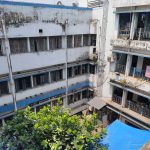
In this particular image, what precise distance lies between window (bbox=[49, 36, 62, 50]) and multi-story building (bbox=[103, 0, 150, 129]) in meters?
4.52

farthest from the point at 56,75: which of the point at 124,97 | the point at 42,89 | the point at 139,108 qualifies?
the point at 139,108

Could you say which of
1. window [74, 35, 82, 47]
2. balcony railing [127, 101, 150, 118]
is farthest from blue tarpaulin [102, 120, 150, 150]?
window [74, 35, 82, 47]

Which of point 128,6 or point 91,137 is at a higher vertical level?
point 128,6

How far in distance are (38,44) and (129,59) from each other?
25.2 ft

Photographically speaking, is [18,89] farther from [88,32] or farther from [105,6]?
[105,6]

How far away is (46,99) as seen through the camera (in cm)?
1510

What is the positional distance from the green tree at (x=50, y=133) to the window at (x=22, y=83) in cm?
575

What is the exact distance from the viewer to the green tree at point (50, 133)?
20.9ft

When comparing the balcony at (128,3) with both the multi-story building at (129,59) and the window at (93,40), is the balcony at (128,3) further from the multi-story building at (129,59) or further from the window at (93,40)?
the window at (93,40)

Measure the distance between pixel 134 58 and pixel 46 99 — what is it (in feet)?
28.9

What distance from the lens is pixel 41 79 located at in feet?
47.1

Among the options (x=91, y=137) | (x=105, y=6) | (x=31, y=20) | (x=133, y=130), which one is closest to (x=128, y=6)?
(x=105, y=6)

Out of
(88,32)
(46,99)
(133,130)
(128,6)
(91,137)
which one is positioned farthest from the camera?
(88,32)

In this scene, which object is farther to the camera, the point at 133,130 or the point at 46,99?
the point at 46,99
